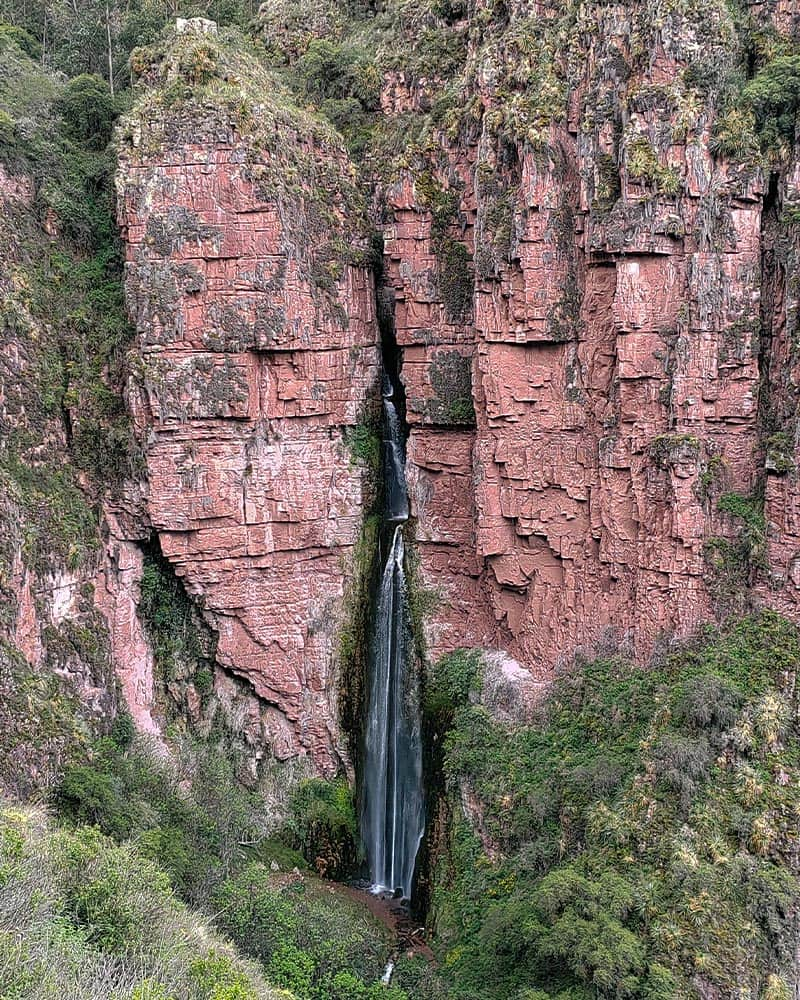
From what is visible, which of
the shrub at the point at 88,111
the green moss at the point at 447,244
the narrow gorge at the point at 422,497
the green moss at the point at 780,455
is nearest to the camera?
the narrow gorge at the point at 422,497

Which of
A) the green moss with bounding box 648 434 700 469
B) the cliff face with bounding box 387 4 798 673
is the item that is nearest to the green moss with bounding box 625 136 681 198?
the cliff face with bounding box 387 4 798 673

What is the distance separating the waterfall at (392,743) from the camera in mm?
24672

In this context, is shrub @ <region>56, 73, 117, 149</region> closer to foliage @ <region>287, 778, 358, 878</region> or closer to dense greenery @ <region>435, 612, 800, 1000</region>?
foliage @ <region>287, 778, 358, 878</region>

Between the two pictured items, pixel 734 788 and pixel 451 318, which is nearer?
pixel 734 788

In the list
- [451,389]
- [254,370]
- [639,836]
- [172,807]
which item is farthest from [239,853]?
[451,389]

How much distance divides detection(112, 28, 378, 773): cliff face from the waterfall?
3.67 feet

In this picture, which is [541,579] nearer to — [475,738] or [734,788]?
[475,738]

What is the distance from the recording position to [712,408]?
20062mm

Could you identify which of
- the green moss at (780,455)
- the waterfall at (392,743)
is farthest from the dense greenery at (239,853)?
the green moss at (780,455)

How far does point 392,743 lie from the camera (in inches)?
998

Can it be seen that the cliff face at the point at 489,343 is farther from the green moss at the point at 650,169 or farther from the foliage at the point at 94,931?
the foliage at the point at 94,931

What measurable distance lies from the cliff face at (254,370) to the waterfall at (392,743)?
1119mm

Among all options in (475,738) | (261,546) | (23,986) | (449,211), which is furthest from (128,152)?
(23,986)

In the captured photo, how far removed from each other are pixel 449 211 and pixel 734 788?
1443 cm
